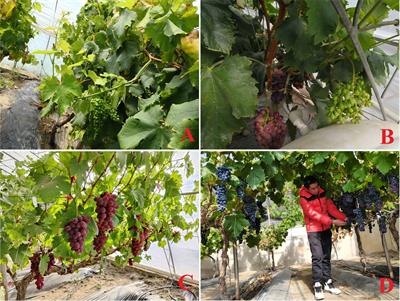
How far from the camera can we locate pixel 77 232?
1245mm

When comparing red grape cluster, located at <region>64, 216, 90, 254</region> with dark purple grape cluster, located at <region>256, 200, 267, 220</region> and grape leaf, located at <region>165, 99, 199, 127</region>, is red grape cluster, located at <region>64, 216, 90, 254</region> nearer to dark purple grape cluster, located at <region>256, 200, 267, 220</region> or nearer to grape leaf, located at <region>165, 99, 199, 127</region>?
grape leaf, located at <region>165, 99, 199, 127</region>

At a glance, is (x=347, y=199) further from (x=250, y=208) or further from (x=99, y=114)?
(x=99, y=114)

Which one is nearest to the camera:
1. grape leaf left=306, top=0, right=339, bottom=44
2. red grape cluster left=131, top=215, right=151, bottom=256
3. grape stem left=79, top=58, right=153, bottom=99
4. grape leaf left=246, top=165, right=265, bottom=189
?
grape leaf left=306, top=0, right=339, bottom=44

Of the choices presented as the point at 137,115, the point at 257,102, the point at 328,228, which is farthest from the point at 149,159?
the point at 328,228

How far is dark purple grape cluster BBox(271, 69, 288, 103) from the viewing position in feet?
3.92

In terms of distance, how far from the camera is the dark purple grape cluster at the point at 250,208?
1.36 metres

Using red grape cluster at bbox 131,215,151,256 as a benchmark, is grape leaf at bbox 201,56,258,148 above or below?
above

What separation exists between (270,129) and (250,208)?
25 centimetres

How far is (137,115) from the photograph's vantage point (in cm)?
118

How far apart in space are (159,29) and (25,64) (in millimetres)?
421

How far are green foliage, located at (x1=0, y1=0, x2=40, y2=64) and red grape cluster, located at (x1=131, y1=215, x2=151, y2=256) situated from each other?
0.52 m

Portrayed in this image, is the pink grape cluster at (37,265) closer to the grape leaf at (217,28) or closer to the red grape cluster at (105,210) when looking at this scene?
the red grape cluster at (105,210)

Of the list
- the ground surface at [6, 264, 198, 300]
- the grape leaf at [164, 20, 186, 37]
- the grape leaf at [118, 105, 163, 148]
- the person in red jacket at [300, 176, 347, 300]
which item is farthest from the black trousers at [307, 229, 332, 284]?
the grape leaf at [164, 20, 186, 37]

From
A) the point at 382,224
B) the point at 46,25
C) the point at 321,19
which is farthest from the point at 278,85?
the point at 46,25
